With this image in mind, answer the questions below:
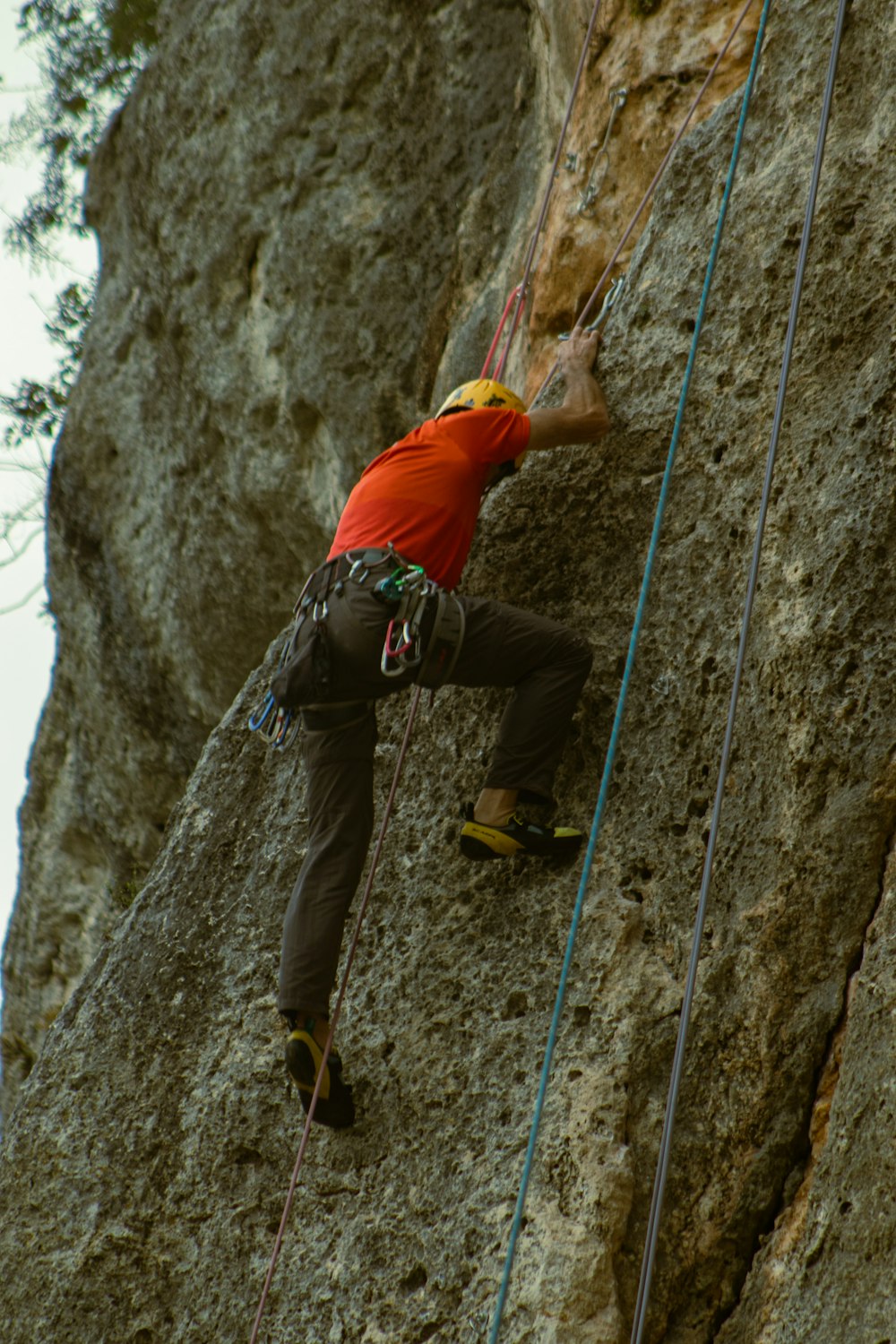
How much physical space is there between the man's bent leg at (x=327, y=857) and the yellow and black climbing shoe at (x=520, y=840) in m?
0.38

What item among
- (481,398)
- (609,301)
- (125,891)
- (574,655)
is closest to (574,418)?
(481,398)

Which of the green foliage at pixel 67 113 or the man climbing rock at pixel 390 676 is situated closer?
the man climbing rock at pixel 390 676

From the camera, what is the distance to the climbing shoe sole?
4.21 meters

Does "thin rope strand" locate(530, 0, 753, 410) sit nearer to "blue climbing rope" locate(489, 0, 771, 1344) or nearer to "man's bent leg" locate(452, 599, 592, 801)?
"blue climbing rope" locate(489, 0, 771, 1344)

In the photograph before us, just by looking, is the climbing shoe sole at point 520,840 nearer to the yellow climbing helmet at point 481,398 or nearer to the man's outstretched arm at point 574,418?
the man's outstretched arm at point 574,418

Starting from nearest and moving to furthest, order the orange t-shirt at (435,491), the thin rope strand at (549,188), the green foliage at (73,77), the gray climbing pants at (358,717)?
the gray climbing pants at (358,717) < the orange t-shirt at (435,491) < the thin rope strand at (549,188) < the green foliage at (73,77)

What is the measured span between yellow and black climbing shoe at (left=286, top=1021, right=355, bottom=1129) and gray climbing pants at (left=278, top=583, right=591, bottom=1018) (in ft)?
0.77

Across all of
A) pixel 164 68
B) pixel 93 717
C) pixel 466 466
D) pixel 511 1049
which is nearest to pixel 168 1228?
pixel 511 1049

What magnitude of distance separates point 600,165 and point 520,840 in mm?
3507

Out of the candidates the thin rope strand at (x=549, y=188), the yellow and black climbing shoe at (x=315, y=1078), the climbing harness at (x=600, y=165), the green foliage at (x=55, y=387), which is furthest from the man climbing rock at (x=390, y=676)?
the green foliage at (x=55, y=387)

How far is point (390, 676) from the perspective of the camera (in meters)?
4.33

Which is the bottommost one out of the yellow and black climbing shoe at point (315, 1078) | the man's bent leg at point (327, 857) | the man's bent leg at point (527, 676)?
the yellow and black climbing shoe at point (315, 1078)

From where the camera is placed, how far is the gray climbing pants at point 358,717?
4301 mm

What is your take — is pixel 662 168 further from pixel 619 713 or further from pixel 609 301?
pixel 619 713
